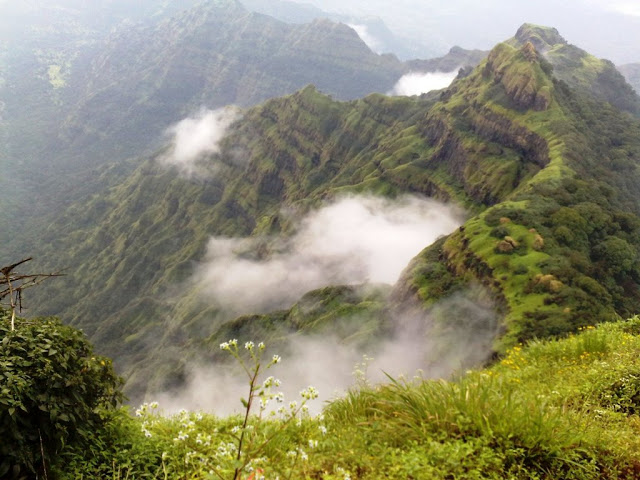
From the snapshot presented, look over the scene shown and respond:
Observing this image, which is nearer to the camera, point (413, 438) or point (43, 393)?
point (413, 438)

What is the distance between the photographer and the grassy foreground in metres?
6.99

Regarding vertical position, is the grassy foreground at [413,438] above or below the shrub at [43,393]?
below

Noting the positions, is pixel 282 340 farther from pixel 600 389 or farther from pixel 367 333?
pixel 600 389

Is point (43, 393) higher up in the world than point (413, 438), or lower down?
higher up

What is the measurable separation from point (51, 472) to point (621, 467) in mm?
11048

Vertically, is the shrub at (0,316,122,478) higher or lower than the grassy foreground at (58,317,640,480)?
higher

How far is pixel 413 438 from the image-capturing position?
8078mm

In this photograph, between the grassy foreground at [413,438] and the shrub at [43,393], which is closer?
the grassy foreground at [413,438]

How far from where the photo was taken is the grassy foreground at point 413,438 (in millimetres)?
6992

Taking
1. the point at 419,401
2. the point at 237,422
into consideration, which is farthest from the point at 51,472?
the point at 419,401

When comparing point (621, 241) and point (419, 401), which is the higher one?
point (621, 241)

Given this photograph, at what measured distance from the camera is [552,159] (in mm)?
167250

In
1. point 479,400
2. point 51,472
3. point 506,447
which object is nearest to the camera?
point 506,447

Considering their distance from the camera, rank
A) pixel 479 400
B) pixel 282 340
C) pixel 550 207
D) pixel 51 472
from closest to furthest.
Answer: pixel 479 400 < pixel 51 472 < pixel 550 207 < pixel 282 340
